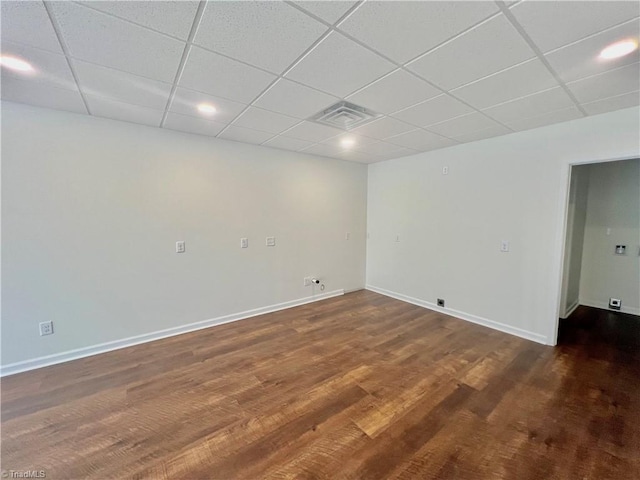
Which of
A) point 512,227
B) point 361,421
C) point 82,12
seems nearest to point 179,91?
point 82,12

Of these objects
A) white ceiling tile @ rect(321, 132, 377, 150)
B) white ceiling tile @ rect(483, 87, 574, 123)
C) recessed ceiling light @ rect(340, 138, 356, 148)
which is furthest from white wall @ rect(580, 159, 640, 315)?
recessed ceiling light @ rect(340, 138, 356, 148)

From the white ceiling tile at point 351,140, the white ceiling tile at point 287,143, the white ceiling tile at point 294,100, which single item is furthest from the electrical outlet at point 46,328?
the white ceiling tile at point 351,140

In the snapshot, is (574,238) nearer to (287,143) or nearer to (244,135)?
(287,143)

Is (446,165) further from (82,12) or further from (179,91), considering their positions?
(82,12)

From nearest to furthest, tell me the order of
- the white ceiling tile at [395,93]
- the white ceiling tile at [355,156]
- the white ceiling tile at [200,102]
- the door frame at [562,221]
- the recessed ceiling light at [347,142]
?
the white ceiling tile at [395,93], the white ceiling tile at [200,102], the door frame at [562,221], the recessed ceiling light at [347,142], the white ceiling tile at [355,156]

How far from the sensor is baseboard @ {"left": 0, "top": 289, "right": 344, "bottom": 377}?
244cm

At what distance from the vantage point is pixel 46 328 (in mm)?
2521

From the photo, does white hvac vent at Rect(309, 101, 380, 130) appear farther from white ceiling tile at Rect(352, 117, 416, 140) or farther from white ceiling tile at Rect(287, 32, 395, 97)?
white ceiling tile at Rect(287, 32, 395, 97)

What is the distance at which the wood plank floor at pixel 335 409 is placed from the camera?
155 cm

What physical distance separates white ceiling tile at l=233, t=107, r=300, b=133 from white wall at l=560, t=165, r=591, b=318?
12.0 feet

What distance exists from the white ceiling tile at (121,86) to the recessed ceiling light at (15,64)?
0.26 m

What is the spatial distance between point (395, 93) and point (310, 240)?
263 centimetres

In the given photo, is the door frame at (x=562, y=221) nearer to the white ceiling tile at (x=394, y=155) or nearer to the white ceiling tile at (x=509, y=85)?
the white ceiling tile at (x=509, y=85)

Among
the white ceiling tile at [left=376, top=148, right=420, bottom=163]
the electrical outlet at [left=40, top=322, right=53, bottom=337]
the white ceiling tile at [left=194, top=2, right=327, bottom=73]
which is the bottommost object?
the electrical outlet at [left=40, top=322, right=53, bottom=337]
